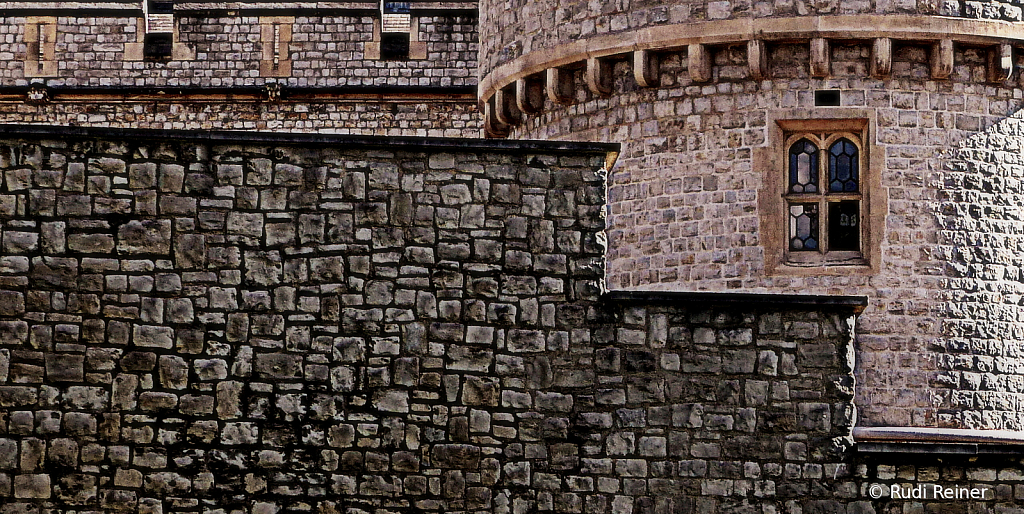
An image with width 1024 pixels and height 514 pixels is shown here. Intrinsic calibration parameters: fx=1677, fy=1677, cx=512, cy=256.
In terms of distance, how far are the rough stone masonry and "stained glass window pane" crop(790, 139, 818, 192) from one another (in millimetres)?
3381

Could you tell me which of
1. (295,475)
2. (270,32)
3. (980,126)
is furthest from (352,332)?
(270,32)

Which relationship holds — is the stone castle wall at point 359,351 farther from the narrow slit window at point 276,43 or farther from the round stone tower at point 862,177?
the narrow slit window at point 276,43

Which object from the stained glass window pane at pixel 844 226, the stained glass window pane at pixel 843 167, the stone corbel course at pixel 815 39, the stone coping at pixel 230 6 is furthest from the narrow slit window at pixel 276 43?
the stained glass window pane at pixel 844 226

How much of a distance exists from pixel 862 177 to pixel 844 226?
16.8 inches

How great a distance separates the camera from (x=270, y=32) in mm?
19688

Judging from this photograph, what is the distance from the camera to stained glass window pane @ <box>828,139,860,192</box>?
541 inches

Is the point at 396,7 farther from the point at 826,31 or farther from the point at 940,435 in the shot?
the point at 940,435

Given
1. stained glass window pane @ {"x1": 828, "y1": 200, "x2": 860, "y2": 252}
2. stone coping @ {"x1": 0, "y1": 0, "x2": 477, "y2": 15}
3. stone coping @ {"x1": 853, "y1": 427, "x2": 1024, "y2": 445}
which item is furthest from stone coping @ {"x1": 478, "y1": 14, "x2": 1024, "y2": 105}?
stone coping @ {"x1": 0, "y1": 0, "x2": 477, "y2": 15}

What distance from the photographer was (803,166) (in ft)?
45.2

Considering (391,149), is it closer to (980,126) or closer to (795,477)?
(795,477)

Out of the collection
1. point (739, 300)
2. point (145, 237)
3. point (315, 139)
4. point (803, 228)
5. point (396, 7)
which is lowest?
point (739, 300)

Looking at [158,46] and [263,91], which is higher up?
[158,46]

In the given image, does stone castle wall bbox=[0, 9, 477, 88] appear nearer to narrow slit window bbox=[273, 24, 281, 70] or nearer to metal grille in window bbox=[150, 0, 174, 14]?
narrow slit window bbox=[273, 24, 281, 70]

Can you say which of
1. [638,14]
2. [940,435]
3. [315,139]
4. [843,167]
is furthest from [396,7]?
[940,435]
